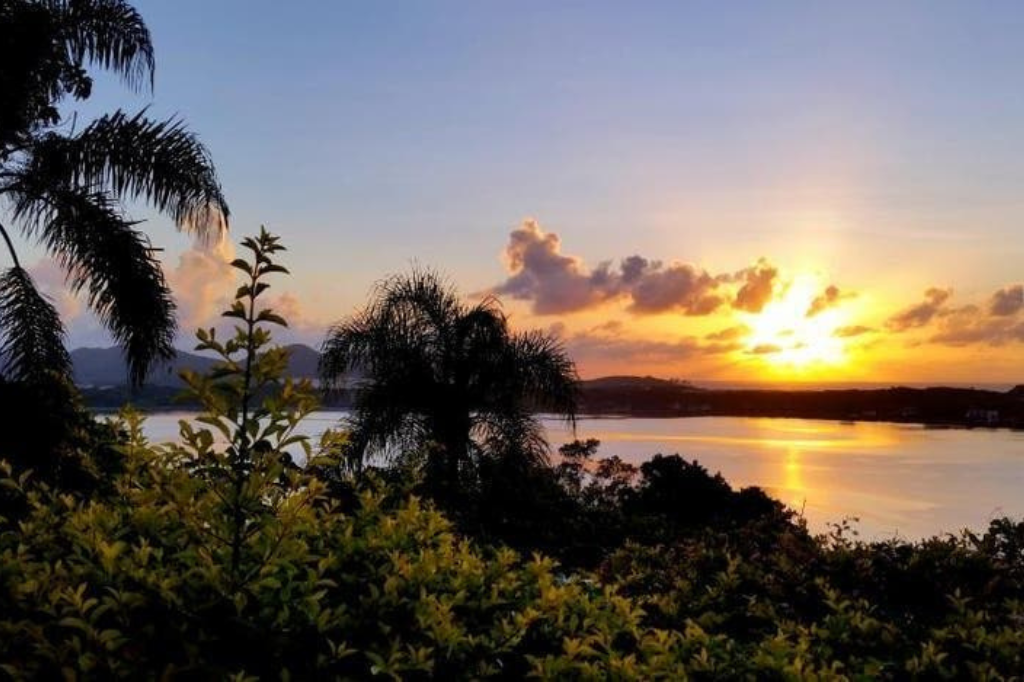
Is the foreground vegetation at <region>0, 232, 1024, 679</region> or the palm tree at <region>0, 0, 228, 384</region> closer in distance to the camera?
the foreground vegetation at <region>0, 232, 1024, 679</region>

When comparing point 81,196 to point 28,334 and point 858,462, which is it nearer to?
point 28,334

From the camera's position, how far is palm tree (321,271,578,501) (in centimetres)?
1475

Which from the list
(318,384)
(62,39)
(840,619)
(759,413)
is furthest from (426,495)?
(759,413)

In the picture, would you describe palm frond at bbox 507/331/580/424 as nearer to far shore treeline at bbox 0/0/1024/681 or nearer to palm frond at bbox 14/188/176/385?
far shore treeline at bbox 0/0/1024/681

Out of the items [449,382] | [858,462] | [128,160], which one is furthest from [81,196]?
[858,462]

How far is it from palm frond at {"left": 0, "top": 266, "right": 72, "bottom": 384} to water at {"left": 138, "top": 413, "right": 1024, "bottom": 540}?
2914 millimetres

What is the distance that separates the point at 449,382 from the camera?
1511 cm

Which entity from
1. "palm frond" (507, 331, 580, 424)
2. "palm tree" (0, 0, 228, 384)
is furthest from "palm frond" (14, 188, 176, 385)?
"palm frond" (507, 331, 580, 424)

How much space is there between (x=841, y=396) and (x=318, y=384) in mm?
20376

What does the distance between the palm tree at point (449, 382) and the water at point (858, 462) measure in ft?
2.06

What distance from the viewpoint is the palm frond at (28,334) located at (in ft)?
32.4

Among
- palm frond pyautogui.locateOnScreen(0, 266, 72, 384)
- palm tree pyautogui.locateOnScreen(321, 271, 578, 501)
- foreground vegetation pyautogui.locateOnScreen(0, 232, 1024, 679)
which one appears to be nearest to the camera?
foreground vegetation pyautogui.locateOnScreen(0, 232, 1024, 679)

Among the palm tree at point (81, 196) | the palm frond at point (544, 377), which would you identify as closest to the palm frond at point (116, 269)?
the palm tree at point (81, 196)

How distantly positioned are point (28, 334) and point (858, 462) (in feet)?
57.4
